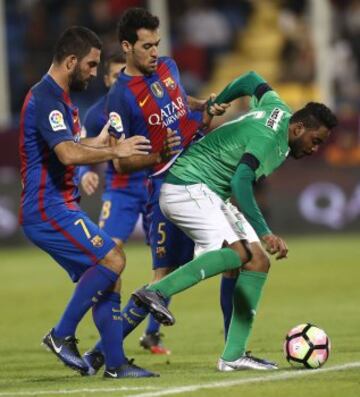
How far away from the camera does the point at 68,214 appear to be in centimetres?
820

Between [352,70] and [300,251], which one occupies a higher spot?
[352,70]

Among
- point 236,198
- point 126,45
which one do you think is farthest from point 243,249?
point 126,45

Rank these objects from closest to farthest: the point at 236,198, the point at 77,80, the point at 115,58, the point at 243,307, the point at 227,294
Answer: the point at 236,198, the point at 77,80, the point at 243,307, the point at 227,294, the point at 115,58

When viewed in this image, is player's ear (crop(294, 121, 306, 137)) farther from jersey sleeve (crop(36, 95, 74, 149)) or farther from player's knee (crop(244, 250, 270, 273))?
jersey sleeve (crop(36, 95, 74, 149))

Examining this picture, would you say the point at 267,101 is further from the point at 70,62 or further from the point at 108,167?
the point at 108,167

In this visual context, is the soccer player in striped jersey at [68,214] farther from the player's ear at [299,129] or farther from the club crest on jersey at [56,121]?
the player's ear at [299,129]

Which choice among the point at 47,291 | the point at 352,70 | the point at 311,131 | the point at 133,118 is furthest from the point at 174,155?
the point at 352,70

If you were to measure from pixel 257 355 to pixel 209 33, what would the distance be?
1554 centimetres

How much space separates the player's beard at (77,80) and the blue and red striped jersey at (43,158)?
0.10 meters

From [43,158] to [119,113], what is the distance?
92 cm

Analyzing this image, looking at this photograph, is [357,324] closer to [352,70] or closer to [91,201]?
[91,201]

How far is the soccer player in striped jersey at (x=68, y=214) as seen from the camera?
26.6 feet

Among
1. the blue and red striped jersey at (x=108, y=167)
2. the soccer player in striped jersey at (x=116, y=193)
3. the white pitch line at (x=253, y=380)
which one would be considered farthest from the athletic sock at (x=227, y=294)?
the blue and red striped jersey at (x=108, y=167)

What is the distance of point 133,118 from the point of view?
902 centimetres
